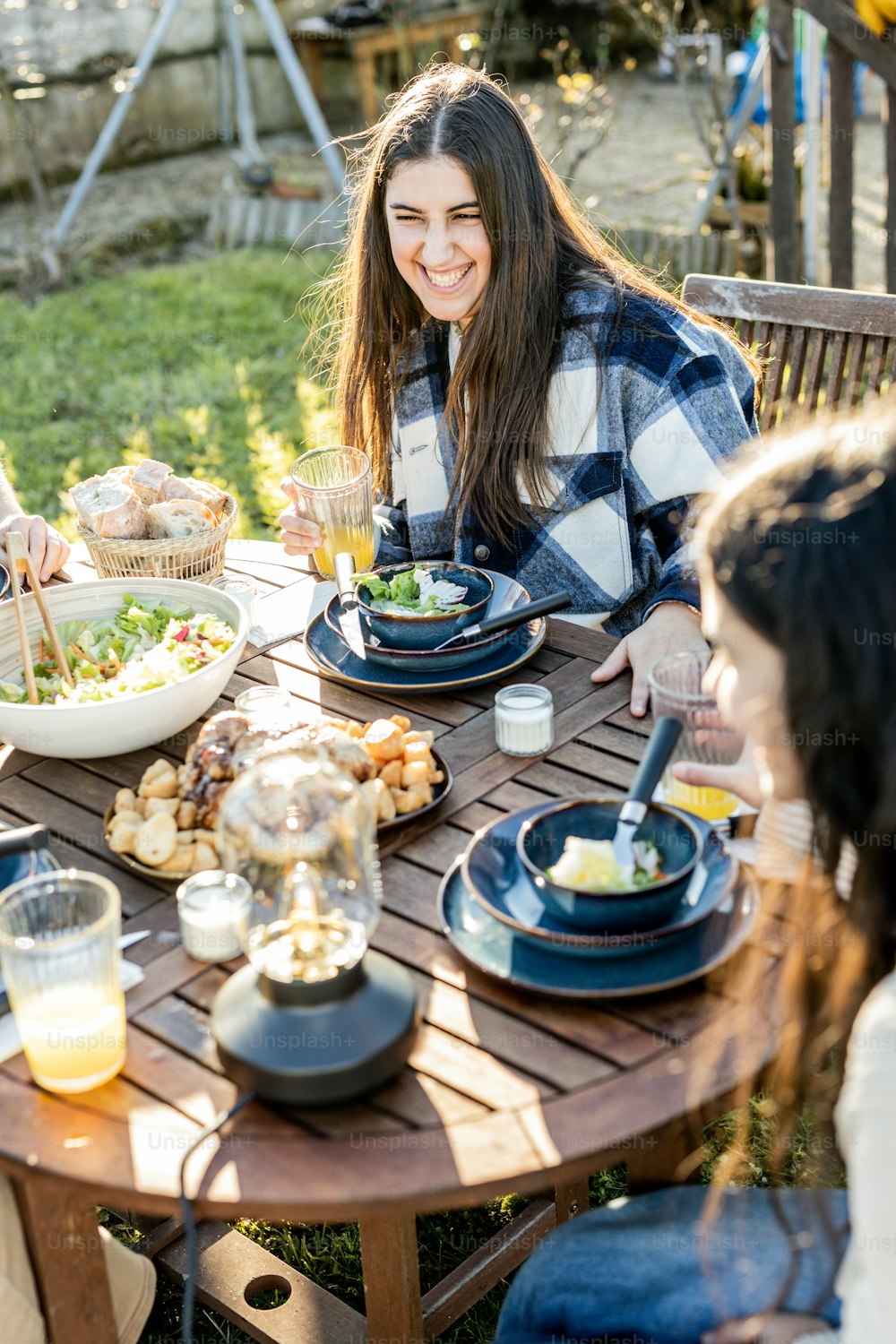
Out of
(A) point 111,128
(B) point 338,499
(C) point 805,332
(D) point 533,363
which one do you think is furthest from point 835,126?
(A) point 111,128

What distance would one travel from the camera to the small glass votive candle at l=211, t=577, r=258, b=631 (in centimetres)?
230

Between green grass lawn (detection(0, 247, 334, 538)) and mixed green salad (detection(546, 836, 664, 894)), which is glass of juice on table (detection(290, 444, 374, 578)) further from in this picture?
green grass lawn (detection(0, 247, 334, 538))

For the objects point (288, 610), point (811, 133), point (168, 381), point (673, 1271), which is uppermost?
point (811, 133)

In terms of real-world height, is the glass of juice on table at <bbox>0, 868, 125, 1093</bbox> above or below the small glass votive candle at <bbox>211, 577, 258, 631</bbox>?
above

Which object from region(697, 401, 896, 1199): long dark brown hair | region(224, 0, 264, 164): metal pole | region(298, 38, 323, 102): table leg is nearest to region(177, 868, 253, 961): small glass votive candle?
region(697, 401, 896, 1199): long dark brown hair

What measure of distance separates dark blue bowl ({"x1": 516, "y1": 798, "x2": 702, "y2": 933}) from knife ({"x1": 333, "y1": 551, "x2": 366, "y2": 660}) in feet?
2.25

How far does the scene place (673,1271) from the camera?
4.67 ft

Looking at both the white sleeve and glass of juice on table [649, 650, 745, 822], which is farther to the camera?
glass of juice on table [649, 650, 745, 822]

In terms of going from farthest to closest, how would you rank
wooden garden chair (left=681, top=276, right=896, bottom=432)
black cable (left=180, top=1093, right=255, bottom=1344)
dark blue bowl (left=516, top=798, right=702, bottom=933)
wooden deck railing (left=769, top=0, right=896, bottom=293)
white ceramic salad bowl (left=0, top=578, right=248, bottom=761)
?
wooden deck railing (left=769, top=0, right=896, bottom=293) < wooden garden chair (left=681, top=276, right=896, bottom=432) < white ceramic salad bowl (left=0, top=578, right=248, bottom=761) < dark blue bowl (left=516, top=798, right=702, bottom=933) < black cable (left=180, top=1093, right=255, bottom=1344)

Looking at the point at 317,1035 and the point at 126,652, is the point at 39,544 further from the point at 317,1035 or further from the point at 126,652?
the point at 317,1035

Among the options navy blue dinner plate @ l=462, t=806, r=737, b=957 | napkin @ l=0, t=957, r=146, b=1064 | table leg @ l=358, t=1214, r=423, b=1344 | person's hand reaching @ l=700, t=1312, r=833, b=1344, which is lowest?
table leg @ l=358, t=1214, r=423, b=1344

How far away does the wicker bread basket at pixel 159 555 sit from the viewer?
2256 millimetres

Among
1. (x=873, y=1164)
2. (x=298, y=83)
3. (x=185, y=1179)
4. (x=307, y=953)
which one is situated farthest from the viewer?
(x=298, y=83)

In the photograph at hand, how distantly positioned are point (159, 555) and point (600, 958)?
3.80 ft
